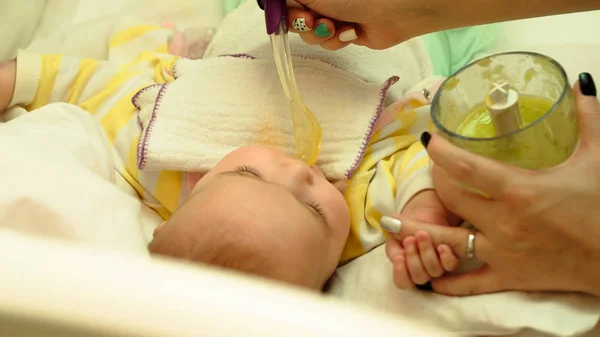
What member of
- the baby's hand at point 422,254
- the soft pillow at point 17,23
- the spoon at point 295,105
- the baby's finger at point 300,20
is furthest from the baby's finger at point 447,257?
the soft pillow at point 17,23

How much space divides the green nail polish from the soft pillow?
649 millimetres

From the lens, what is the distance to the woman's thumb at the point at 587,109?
0.56 m

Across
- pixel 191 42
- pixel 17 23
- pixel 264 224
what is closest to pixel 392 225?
pixel 264 224

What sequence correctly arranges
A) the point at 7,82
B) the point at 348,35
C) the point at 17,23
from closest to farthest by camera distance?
the point at 348,35 → the point at 7,82 → the point at 17,23

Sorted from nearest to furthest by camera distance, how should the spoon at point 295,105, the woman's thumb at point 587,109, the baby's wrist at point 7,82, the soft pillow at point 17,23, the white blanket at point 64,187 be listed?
the woman's thumb at point 587,109 < the white blanket at point 64,187 < the spoon at point 295,105 < the baby's wrist at point 7,82 < the soft pillow at point 17,23

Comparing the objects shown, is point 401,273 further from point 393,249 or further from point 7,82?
point 7,82

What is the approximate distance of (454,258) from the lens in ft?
1.94

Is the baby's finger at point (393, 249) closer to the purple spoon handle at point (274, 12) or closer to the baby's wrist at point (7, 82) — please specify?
the purple spoon handle at point (274, 12)

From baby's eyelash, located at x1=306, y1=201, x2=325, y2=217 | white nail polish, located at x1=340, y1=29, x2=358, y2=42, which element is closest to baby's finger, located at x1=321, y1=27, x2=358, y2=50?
white nail polish, located at x1=340, y1=29, x2=358, y2=42

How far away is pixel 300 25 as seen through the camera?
78 centimetres

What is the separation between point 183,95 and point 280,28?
202 mm

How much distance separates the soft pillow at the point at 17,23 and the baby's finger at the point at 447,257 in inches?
36.0

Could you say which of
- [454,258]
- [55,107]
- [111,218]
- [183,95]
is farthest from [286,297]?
[55,107]

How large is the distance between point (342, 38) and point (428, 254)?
0.37m
